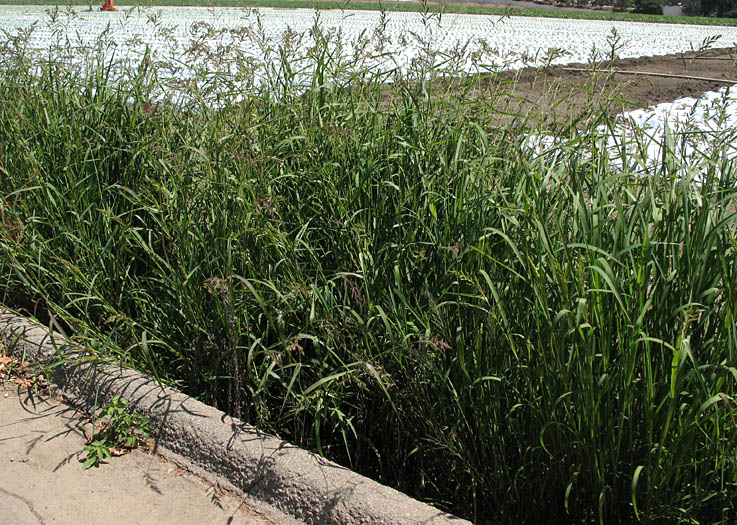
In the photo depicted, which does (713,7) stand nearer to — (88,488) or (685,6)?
(685,6)

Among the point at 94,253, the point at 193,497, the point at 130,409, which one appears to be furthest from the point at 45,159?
the point at 193,497

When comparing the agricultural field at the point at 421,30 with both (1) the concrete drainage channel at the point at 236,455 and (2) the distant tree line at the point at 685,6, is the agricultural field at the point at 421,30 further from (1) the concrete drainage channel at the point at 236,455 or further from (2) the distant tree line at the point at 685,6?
(2) the distant tree line at the point at 685,6

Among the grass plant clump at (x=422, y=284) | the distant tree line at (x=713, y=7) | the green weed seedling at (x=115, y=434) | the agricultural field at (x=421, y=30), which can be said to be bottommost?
the green weed seedling at (x=115, y=434)

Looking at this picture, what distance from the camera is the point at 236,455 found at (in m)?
2.47

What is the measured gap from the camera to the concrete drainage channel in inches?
87.3

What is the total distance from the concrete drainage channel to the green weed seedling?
39mm

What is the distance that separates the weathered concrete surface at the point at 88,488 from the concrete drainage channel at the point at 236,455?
70mm

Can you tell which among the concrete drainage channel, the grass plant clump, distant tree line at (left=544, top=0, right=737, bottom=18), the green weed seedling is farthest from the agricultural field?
distant tree line at (left=544, top=0, right=737, bottom=18)

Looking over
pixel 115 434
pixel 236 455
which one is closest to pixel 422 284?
pixel 236 455

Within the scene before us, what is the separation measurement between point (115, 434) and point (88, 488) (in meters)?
0.27

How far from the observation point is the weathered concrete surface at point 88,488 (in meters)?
2.41

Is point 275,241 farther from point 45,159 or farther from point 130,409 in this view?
point 45,159

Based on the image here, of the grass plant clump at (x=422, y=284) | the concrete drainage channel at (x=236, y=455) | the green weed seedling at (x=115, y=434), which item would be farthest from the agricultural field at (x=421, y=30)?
the green weed seedling at (x=115, y=434)

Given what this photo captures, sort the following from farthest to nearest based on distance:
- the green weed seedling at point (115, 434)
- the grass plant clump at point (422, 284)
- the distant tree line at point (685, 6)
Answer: the distant tree line at point (685, 6) < the green weed seedling at point (115, 434) < the grass plant clump at point (422, 284)
